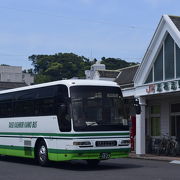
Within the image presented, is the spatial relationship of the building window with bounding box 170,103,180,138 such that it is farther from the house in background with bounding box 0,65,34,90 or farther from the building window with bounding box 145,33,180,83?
the house in background with bounding box 0,65,34,90

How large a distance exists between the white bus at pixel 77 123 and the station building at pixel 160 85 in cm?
648

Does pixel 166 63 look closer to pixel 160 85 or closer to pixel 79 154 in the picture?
pixel 160 85

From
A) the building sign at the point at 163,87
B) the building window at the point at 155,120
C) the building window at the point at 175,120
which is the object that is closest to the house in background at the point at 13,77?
the building window at the point at 155,120

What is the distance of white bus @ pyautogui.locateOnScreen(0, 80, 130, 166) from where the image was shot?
1648 cm

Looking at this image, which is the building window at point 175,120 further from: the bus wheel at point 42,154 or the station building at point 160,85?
the bus wheel at point 42,154

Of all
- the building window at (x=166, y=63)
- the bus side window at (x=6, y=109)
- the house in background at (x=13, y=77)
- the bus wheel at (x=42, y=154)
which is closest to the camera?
the bus wheel at (x=42, y=154)

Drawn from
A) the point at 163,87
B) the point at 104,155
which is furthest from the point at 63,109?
the point at 163,87

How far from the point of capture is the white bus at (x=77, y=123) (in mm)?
16484

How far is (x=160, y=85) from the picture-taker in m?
24.1

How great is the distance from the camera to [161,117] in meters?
28.5

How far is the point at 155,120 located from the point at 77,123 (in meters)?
13.7

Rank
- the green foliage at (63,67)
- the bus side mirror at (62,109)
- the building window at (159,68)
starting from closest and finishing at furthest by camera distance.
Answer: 1. the bus side mirror at (62,109)
2. the building window at (159,68)
3. the green foliage at (63,67)

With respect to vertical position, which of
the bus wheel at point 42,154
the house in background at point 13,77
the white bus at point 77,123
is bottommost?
the bus wheel at point 42,154

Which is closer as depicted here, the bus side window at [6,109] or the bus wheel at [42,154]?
the bus wheel at [42,154]
